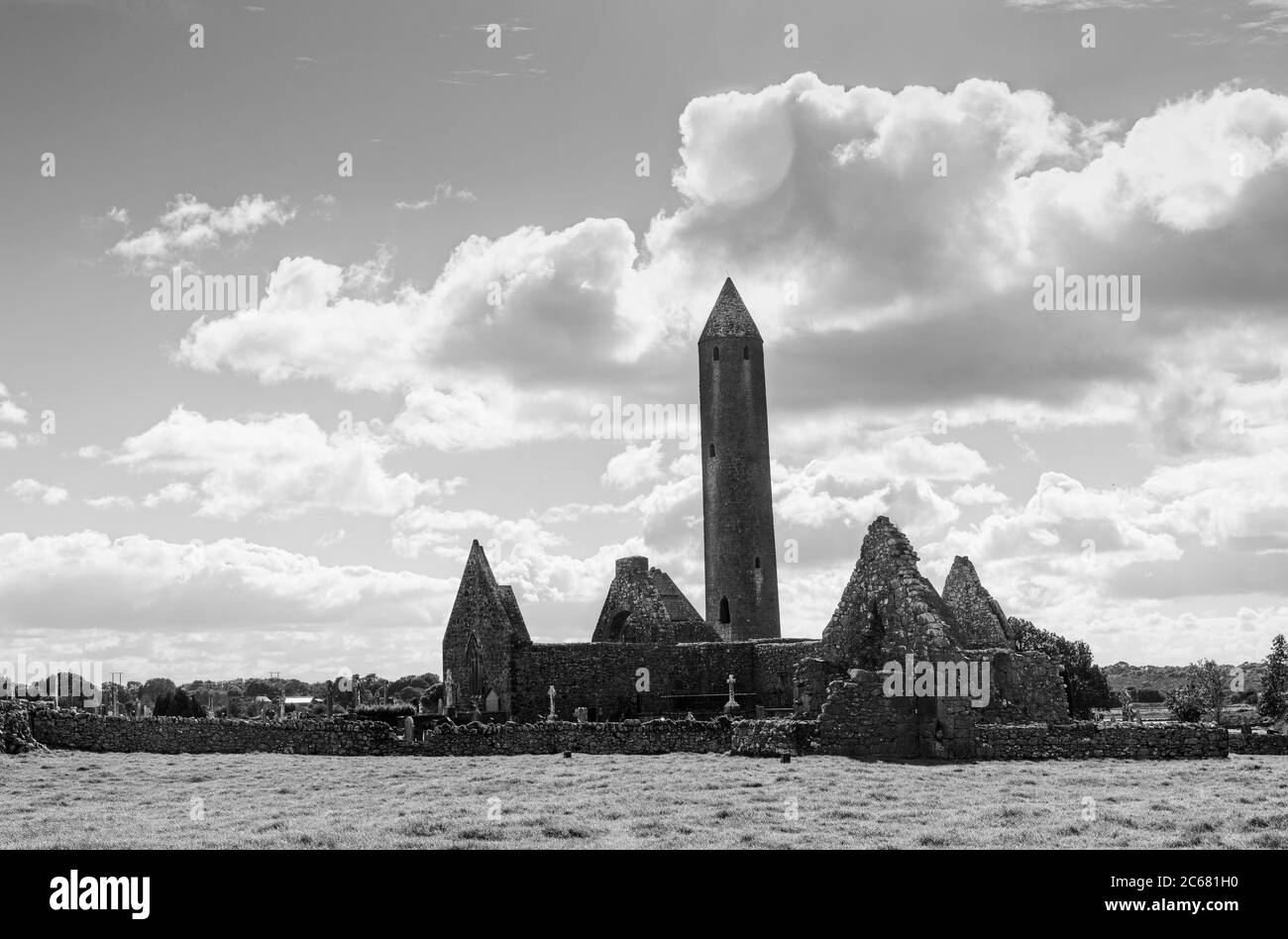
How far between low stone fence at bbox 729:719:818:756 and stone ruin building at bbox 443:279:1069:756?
0.41m

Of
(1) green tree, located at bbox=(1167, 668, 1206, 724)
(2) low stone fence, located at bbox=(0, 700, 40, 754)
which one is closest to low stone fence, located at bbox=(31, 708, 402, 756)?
(2) low stone fence, located at bbox=(0, 700, 40, 754)

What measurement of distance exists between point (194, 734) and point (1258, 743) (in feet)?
98.5

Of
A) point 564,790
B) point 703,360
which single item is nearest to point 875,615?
point 564,790

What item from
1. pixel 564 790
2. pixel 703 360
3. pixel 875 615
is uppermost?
pixel 703 360

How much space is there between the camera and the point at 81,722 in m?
36.8

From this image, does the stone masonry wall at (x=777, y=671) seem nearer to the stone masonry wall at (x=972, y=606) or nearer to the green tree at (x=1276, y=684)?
the stone masonry wall at (x=972, y=606)

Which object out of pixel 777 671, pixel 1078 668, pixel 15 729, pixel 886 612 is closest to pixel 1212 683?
pixel 1078 668

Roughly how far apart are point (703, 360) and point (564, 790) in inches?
1702

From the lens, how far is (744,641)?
165 ft

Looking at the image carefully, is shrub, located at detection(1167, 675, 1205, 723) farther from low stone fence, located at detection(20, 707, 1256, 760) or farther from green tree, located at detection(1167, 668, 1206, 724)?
low stone fence, located at detection(20, 707, 1256, 760)

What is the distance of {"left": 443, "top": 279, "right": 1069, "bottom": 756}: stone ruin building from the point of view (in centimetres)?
2809

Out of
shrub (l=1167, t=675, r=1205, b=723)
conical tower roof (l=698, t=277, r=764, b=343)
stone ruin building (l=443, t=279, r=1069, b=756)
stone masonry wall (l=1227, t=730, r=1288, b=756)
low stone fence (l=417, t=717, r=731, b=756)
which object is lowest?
shrub (l=1167, t=675, r=1205, b=723)
